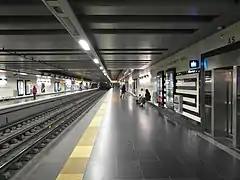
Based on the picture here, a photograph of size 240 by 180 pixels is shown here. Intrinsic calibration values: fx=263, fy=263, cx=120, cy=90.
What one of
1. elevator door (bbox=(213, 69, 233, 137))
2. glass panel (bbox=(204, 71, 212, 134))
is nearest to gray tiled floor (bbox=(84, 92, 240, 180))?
glass panel (bbox=(204, 71, 212, 134))

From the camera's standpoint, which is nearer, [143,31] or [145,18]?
[145,18]

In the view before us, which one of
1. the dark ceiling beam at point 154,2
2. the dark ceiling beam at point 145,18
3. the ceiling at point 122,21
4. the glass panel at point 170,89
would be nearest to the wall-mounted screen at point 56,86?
the glass panel at point 170,89

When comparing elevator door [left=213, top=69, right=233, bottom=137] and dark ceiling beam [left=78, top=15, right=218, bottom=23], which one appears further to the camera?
elevator door [left=213, top=69, right=233, bottom=137]

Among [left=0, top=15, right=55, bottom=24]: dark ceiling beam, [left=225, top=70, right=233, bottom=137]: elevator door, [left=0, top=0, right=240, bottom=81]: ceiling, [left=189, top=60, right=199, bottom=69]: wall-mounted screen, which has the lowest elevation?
[left=225, top=70, right=233, bottom=137]: elevator door

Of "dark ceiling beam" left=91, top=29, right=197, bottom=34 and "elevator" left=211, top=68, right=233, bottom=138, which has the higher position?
"dark ceiling beam" left=91, top=29, right=197, bottom=34

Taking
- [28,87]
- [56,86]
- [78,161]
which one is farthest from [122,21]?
[56,86]

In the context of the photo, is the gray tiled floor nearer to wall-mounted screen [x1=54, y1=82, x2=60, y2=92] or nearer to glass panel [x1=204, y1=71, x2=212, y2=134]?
glass panel [x1=204, y1=71, x2=212, y2=134]

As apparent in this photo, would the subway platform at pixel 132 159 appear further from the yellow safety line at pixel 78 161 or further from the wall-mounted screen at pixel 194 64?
A: the wall-mounted screen at pixel 194 64

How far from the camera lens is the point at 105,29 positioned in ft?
24.7

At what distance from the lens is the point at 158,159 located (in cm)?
513

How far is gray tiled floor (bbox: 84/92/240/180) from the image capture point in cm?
424

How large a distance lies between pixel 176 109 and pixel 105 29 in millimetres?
5641

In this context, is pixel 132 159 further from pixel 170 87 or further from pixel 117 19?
pixel 170 87

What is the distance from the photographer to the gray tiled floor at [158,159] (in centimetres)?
424
